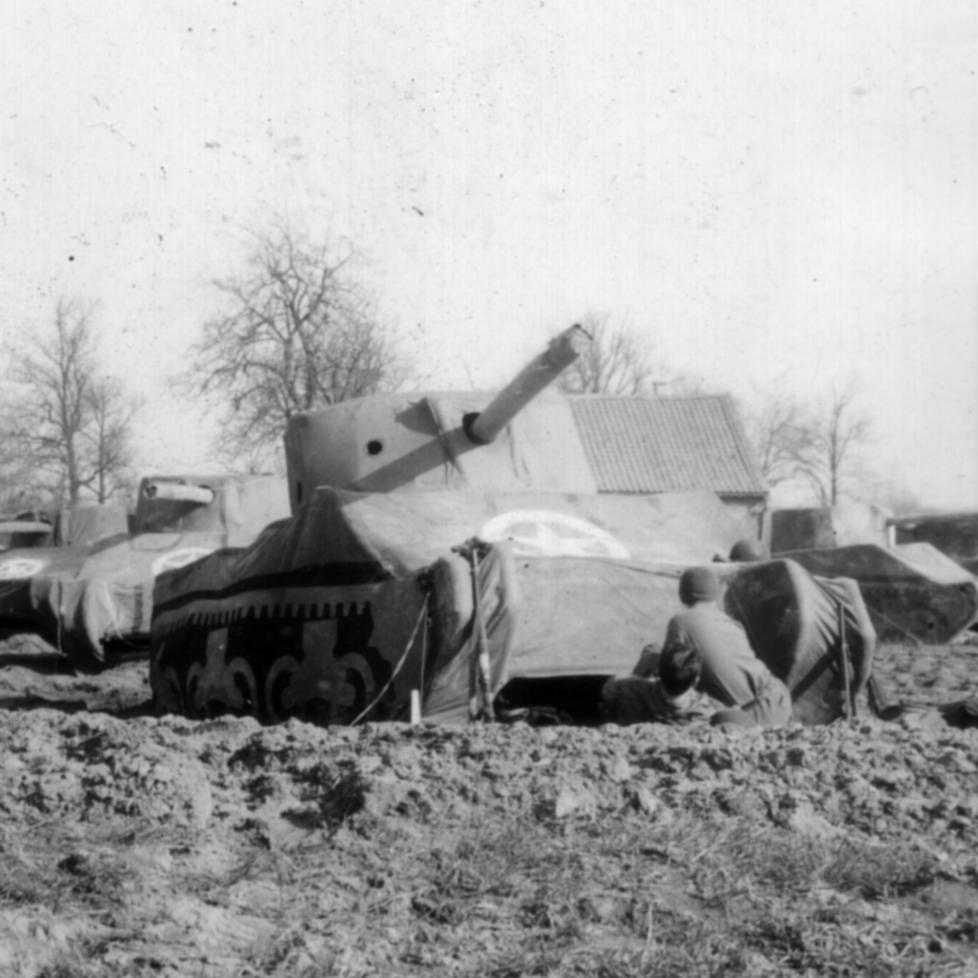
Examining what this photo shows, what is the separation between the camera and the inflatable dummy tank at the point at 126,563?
53.7 feet

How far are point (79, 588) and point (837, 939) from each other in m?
13.3

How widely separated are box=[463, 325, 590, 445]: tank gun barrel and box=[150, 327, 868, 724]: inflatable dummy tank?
15 mm

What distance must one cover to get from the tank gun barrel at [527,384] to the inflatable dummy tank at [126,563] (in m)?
6.30

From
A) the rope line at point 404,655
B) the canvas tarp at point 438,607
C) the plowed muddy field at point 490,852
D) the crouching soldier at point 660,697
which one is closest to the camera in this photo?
the plowed muddy field at point 490,852

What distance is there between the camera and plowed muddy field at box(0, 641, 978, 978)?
13.0 ft

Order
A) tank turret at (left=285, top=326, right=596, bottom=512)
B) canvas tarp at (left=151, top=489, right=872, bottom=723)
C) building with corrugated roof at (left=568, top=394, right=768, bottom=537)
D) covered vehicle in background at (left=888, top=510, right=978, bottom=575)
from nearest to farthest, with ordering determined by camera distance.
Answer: canvas tarp at (left=151, top=489, right=872, bottom=723), tank turret at (left=285, top=326, right=596, bottom=512), covered vehicle in background at (left=888, top=510, right=978, bottom=575), building with corrugated roof at (left=568, top=394, right=768, bottom=537)

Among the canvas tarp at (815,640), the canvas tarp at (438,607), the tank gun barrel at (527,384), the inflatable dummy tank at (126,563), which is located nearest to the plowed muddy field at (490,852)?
the canvas tarp at (438,607)

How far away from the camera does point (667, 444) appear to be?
Result: 39.4 metres

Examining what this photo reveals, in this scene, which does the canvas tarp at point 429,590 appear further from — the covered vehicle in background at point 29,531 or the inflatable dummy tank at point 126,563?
the covered vehicle in background at point 29,531

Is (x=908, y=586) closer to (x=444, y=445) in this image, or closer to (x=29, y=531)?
(x=444, y=445)

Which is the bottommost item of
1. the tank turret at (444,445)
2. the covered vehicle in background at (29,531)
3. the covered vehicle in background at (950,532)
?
the covered vehicle in background at (950,532)

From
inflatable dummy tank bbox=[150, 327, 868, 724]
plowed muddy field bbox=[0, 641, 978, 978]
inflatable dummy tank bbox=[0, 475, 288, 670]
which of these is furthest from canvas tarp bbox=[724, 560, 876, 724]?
inflatable dummy tank bbox=[0, 475, 288, 670]

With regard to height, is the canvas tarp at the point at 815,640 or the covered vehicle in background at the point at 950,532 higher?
the canvas tarp at the point at 815,640

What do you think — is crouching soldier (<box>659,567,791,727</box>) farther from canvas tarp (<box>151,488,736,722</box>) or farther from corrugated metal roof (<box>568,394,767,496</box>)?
corrugated metal roof (<box>568,394,767,496</box>)
